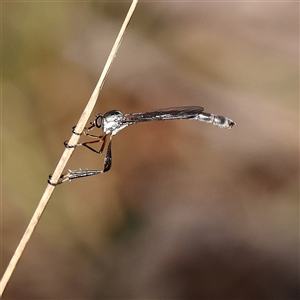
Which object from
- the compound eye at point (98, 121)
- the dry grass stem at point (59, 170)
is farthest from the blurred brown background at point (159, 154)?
the dry grass stem at point (59, 170)

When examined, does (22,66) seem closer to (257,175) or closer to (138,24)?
(138,24)

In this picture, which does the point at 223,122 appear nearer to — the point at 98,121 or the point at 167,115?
the point at 167,115

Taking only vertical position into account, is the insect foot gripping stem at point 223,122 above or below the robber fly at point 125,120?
above

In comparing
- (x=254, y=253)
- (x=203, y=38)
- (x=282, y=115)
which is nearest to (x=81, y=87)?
(x=203, y=38)

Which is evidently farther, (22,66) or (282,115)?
(282,115)

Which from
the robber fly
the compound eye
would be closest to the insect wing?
the robber fly

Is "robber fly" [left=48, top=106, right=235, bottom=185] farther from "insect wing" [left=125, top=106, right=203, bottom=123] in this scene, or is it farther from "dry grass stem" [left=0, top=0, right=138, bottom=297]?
"dry grass stem" [left=0, top=0, right=138, bottom=297]

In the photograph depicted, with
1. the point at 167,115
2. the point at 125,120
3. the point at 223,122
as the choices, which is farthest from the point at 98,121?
the point at 223,122

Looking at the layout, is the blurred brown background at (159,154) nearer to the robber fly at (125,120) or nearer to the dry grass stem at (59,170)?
the robber fly at (125,120)
